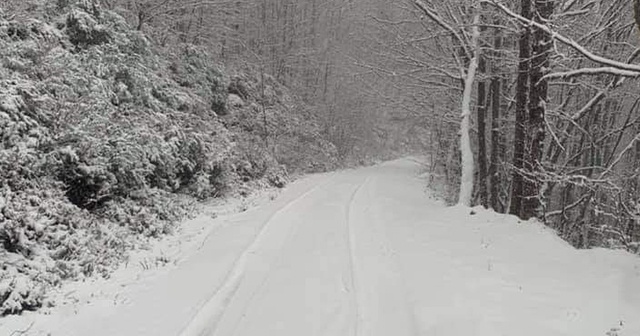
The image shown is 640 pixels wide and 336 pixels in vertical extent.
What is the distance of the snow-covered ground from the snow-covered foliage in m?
0.72

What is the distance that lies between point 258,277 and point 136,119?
6251 millimetres

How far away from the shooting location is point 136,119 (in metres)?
12.5

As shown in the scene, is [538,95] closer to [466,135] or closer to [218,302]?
[466,135]

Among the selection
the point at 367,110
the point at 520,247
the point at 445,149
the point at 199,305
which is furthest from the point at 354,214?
the point at 367,110

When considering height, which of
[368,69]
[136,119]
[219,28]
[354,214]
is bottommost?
[354,214]

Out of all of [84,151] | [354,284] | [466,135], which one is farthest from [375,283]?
[466,135]

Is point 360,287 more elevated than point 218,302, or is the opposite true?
point 218,302

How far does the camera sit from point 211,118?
19.8 meters

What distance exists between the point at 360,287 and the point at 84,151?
6.02m

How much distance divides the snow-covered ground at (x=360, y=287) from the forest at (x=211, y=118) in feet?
2.96

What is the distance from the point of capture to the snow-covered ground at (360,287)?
609 cm

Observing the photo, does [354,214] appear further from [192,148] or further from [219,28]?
[219,28]

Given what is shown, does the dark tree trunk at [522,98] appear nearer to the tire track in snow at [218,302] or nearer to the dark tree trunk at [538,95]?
the dark tree trunk at [538,95]

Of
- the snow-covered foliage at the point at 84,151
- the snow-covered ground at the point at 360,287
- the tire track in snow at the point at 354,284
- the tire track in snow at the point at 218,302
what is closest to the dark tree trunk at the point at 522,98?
the snow-covered ground at the point at 360,287
